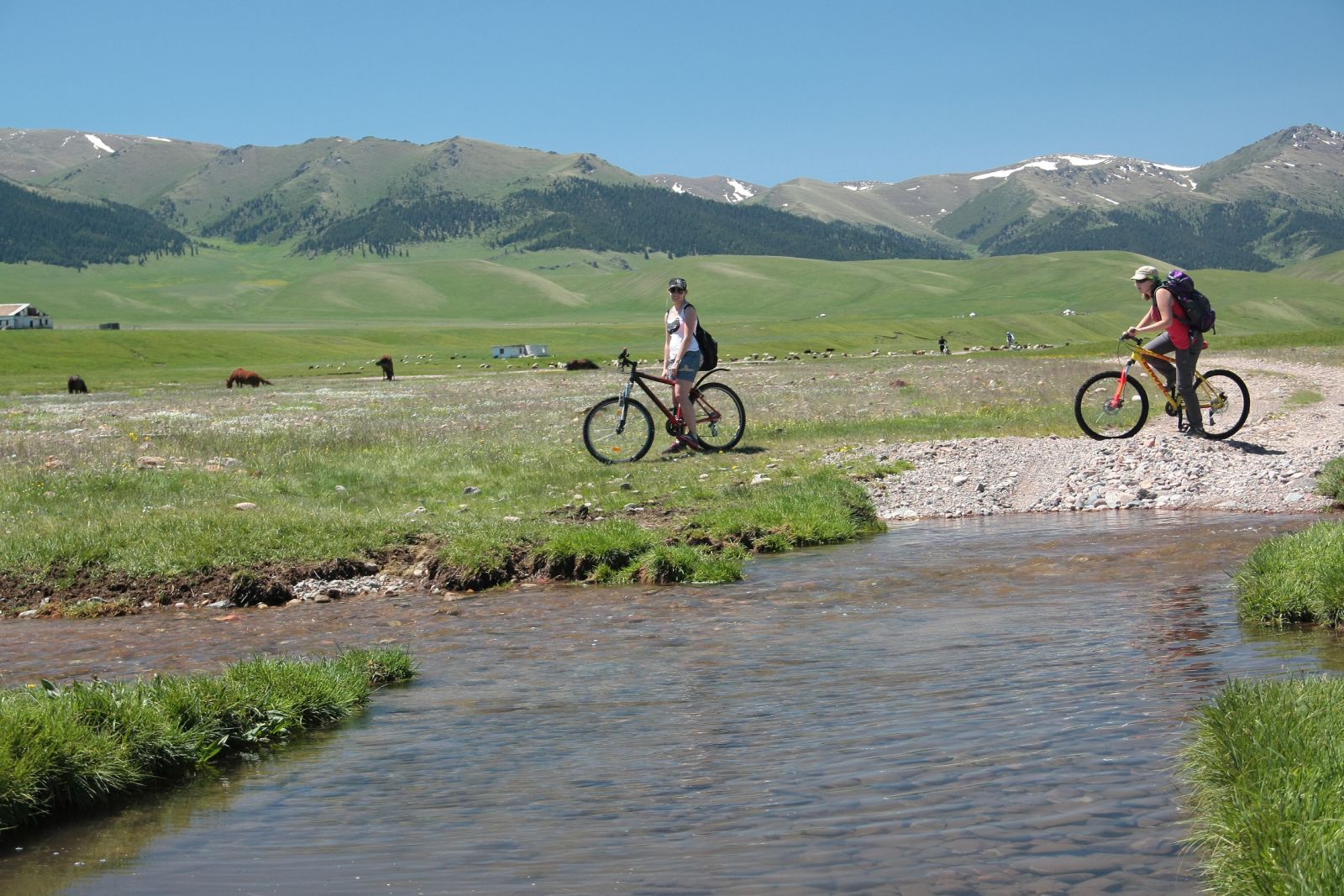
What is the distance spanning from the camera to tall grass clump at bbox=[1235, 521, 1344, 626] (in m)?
9.62

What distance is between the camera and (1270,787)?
207 inches

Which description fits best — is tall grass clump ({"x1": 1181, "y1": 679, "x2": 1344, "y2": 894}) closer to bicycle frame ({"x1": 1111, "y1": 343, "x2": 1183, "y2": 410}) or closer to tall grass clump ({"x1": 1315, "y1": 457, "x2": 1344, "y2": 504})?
tall grass clump ({"x1": 1315, "y1": 457, "x2": 1344, "y2": 504})

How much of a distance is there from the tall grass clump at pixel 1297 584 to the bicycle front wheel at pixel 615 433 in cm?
1453

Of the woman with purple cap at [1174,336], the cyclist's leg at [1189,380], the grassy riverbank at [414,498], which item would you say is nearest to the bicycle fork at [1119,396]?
the woman with purple cap at [1174,336]

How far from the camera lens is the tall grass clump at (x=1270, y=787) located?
14.9ft

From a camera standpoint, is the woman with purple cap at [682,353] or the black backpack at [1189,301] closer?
the black backpack at [1189,301]

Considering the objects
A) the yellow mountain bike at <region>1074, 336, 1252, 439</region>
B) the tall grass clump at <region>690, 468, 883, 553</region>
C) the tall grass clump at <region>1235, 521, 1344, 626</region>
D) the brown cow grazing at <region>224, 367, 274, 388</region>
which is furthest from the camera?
the brown cow grazing at <region>224, 367, 274, 388</region>

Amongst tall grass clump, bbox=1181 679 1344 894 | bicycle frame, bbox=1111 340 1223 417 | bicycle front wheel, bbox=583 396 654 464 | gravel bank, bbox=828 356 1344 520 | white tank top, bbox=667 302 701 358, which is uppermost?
white tank top, bbox=667 302 701 358

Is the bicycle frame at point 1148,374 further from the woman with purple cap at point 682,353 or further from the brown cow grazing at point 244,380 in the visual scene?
the brown cow grazing at point 244,380

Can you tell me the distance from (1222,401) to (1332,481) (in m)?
5.96

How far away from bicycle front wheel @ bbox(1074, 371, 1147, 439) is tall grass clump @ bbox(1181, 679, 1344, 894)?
675 inches

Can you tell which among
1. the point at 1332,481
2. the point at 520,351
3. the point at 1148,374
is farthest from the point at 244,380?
the point at 520,351

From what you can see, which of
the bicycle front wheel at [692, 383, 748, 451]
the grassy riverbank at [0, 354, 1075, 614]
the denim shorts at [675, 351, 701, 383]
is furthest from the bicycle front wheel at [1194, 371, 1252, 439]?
the denim shorts at [675, 351, 701, 383]

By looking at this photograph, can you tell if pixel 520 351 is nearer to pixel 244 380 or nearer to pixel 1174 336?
pixel 244 380
